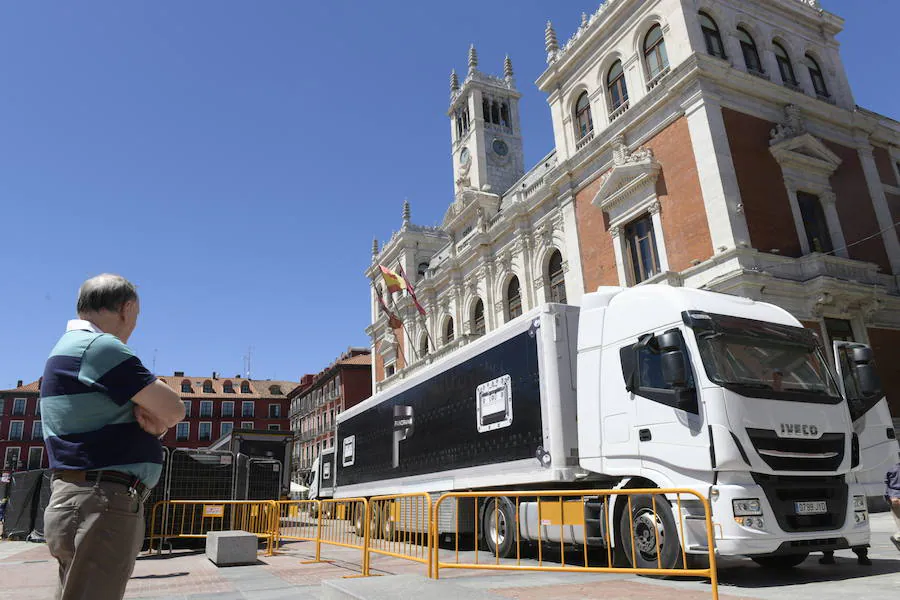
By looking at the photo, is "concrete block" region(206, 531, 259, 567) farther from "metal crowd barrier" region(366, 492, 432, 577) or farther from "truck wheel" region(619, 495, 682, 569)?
"truck wheel" region(619, 495, 682, 569)

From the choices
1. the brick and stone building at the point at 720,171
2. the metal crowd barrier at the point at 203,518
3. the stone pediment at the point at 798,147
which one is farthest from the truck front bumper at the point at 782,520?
Result: the stone pediment at the point at 798,147

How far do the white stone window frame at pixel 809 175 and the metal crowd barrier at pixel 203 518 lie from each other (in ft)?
57.5

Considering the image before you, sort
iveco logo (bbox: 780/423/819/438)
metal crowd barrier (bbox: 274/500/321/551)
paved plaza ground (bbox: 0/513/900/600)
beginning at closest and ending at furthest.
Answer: paved plaza ground (bbox: 0/513/900/600), iveco logo (bbox: 780/423/819/438), metal crowd barrier (bbox: 274/500/321/551)

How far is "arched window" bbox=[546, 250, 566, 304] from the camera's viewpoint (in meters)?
25.4

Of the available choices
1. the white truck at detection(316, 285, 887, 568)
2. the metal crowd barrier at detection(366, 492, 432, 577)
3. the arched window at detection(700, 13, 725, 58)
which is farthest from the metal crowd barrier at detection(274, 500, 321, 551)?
the arched window at detection(700, 13, 725, 58)

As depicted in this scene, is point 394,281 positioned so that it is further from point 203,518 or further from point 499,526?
point 499,526

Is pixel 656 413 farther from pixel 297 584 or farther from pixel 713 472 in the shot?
pixel 297 584

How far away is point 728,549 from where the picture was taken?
21.2 ft

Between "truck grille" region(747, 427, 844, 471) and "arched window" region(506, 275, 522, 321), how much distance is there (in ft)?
69.0

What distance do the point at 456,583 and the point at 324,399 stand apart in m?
55.2

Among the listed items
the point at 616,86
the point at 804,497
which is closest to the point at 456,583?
the point at 804,497

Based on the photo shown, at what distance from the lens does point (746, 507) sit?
21.5 ft

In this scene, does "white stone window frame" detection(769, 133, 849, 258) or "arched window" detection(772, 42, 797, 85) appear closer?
"white stone window frame" detection(769, 133, 849, 258)

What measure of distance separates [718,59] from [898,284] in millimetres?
10226
